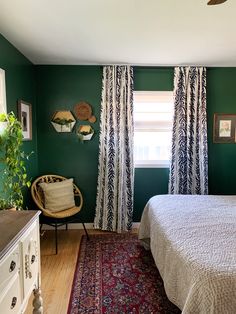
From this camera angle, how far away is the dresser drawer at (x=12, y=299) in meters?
1.20

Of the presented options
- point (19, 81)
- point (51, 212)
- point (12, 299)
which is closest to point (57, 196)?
point (51, 212)

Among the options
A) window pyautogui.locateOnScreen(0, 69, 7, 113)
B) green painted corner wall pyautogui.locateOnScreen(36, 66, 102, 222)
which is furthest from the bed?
window pyautogui.locateOnScreen(0, 69, 7, 113)

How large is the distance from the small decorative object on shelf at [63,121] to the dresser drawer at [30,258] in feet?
6.93

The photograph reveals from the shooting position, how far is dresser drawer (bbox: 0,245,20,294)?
1.18m

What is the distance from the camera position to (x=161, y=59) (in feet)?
10.8

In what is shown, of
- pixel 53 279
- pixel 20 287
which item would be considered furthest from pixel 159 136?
pixel 20 287

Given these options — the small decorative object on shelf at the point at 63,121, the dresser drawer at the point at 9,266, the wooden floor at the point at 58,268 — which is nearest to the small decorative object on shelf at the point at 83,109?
the small decorative object on shelf at the point at 63,121

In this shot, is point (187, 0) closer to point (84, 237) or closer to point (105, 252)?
point (105, 252)

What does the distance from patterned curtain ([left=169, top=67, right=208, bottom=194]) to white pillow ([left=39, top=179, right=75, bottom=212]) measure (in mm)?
1518

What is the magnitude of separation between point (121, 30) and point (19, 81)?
1.42m

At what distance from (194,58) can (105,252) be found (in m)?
2.75

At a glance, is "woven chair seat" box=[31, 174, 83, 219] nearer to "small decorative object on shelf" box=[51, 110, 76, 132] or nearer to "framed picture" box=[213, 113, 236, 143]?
"small decorative object on shelf" box=[51, 110, 76, 132]

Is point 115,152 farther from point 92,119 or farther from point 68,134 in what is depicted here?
point 68,134

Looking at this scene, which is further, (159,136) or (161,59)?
A: (159,136)
